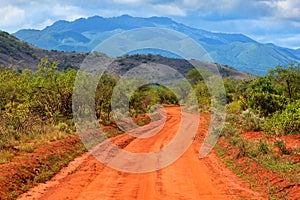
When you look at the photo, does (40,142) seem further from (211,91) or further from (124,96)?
(211,91)

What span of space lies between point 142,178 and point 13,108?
38.0 ft

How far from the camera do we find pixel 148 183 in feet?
43.7

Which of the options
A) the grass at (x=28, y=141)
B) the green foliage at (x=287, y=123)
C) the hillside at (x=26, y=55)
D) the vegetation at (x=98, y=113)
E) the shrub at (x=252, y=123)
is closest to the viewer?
the grass at (x=28, y=141)

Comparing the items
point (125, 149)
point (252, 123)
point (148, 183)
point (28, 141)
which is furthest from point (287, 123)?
point (28, 141)

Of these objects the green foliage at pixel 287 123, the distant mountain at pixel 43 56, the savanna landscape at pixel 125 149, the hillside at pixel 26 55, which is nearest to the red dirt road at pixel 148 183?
the savanna landscape at pixel 125 149

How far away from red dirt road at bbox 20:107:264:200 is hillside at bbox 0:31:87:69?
88.3 m

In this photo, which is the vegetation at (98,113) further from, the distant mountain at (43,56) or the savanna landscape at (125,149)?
the distant mountain at (43,56)

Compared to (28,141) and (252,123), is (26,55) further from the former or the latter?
(28,141)

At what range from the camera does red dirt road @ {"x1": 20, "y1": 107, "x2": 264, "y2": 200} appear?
11.8m

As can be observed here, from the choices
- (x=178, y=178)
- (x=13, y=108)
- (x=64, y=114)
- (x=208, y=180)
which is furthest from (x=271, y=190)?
(x=64, y=114)

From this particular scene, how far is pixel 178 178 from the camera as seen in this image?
1419 centimetres

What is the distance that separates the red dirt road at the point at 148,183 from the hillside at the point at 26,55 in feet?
290

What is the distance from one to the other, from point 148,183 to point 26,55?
117 meters

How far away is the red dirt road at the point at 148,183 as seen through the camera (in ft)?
38.8
